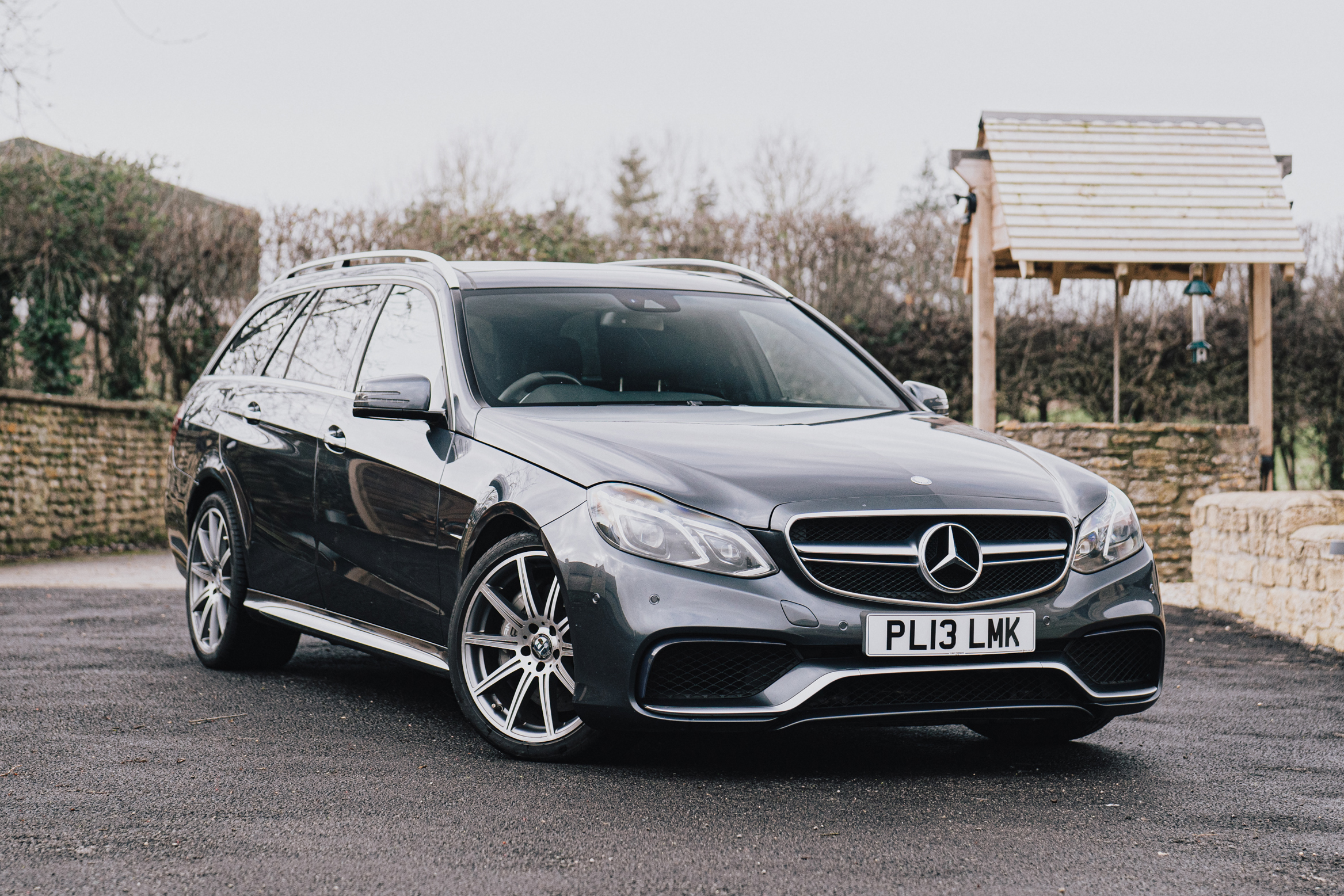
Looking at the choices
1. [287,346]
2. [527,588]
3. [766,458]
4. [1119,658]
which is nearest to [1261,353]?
[287,346]

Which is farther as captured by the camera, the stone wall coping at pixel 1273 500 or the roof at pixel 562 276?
the stone wall coping at pixel 1273 500

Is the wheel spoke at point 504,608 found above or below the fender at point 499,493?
below

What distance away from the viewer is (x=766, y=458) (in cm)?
466

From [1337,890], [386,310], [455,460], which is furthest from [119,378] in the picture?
[1337,890]

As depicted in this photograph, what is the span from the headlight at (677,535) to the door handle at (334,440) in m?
1.82

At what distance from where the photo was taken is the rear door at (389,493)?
5.29m

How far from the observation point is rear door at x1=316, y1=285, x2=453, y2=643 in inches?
208

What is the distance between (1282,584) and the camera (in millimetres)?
9148

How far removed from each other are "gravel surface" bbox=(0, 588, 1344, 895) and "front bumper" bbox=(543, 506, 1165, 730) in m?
0.24

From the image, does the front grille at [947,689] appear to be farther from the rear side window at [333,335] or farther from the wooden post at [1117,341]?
the wooden post at [1117,341]

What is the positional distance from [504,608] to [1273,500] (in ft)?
21.3

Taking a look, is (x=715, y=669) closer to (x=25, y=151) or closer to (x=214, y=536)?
(x=214, y=536)

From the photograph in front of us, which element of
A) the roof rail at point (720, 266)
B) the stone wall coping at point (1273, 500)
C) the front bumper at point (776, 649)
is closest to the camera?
the front bumper at point (776, 649)

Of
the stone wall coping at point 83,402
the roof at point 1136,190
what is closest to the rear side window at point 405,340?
the roof at point 1136,190
